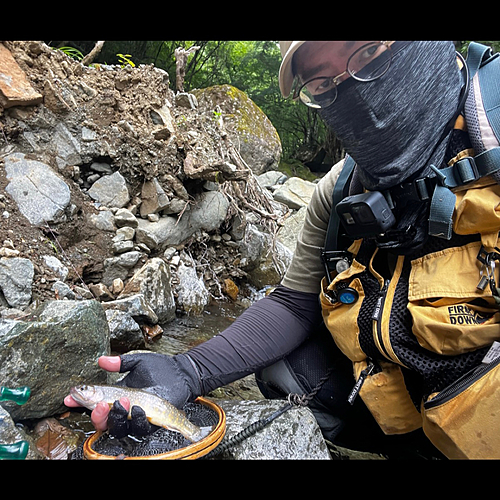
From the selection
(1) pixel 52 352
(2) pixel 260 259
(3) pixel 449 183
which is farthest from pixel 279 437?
(2) pixel 260 259

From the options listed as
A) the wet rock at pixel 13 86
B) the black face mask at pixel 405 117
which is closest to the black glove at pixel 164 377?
the black face mask at pixel 405 117

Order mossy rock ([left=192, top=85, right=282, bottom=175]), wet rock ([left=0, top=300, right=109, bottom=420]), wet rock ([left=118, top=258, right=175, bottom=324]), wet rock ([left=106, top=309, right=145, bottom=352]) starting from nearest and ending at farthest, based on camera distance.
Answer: wet rock ([left=0, top=300, right=109, bottom=420])
wet rock ([left=106, top=309, right=145, bottom=352])
wet rock ([left=118, top=258, right=175, bottom=324])
mossy rock ([left=192, top=85, right=282, bottom=175])

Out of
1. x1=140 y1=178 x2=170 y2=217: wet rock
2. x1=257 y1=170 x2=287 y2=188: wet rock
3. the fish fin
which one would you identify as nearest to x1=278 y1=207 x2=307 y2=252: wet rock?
x1=257 y1=170 x2=287 y2=188: wet rock

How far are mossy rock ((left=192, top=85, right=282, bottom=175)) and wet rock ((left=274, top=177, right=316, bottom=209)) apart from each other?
2.87ft

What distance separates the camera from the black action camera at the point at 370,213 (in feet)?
5.14

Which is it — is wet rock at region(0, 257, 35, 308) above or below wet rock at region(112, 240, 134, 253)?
above

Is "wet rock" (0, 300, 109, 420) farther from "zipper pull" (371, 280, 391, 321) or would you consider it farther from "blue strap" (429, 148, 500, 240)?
"blue strap" (429, 148, 500, 240)

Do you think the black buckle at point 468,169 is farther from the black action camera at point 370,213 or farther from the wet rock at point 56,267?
the wet rock at point 56,267

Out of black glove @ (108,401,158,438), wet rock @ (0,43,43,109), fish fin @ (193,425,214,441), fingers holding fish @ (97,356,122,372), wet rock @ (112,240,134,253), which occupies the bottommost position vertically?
fish fin @ (193,425,214,441)

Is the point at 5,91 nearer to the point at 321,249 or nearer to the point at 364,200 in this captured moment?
the point at 321,249

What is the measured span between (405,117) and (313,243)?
0.91 metres

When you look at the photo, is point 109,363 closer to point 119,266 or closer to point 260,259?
point 119,266

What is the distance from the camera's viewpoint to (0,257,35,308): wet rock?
285 cm

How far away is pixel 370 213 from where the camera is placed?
61.9 inches
